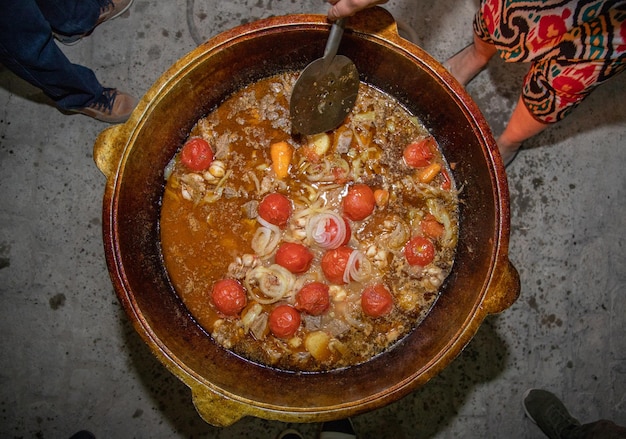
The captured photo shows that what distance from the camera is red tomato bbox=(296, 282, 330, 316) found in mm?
2229

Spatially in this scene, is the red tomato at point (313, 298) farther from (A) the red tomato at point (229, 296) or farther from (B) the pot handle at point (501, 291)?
(B) the pot handle at point (501, 291)

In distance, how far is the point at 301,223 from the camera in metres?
2.34

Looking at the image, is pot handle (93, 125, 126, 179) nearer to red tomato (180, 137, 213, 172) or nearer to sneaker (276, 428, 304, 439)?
red tomato (180, 137, 213, 172)

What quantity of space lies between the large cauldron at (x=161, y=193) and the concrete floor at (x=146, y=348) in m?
0.93

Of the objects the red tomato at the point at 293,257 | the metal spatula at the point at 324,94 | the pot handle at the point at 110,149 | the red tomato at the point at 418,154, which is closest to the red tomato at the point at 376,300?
the red tomato at the point at 293,257

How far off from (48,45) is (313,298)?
1.86 metres

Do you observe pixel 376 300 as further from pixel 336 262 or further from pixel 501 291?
pixel 501 291

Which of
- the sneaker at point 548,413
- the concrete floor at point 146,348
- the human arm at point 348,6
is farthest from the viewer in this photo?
the concrete floor at point 146,348

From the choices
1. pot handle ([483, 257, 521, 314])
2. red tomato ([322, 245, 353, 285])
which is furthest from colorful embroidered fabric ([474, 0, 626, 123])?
red tomato ([322, 245, 353, 285])

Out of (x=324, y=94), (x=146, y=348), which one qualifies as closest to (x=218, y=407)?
(x=146, y=348)

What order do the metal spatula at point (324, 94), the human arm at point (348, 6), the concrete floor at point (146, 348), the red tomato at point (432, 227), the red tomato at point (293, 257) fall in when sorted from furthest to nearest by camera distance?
the concrete floor at point (146, 348), the red tomato at point (432, 227), the red tomato at point (293, 257), the metal spatula at point (324, 94), the human arm at point (348, 6)

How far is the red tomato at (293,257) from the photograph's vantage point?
2.25m

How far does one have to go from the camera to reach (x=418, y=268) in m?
2.37

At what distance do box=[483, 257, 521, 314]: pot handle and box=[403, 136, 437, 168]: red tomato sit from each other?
2.32 feet
